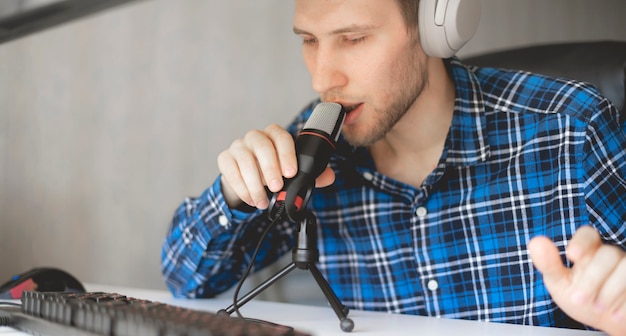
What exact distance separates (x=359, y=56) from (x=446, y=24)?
0.50ft

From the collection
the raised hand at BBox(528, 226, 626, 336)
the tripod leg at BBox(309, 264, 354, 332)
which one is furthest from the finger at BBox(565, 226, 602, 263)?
the tripod leg at BBox(309, 264, 354, 332)

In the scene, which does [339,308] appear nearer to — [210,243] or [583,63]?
[210,243]

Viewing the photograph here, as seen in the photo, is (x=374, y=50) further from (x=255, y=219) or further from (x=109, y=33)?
(x=109, y=33)

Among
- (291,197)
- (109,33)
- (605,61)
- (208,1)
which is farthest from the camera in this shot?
(208,1)

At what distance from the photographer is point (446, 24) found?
102cm

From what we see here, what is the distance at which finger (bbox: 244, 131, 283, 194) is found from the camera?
838 mm

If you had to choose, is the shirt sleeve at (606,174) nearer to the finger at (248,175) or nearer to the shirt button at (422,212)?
the shirt button at (422,212)

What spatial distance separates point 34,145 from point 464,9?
2.98ft

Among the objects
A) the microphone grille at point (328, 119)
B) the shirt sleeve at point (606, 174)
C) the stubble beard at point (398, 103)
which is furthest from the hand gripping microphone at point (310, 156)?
the shirt sleeve at point (606, 174)

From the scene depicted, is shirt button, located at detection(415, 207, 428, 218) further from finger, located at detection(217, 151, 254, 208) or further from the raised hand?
the raised hand

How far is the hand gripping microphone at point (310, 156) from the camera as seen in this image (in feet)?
2.63

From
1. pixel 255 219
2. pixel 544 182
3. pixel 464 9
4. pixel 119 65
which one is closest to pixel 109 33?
pixel 119 65

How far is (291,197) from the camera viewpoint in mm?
797

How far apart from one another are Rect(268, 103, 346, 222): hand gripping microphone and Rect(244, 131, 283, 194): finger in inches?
0.7
